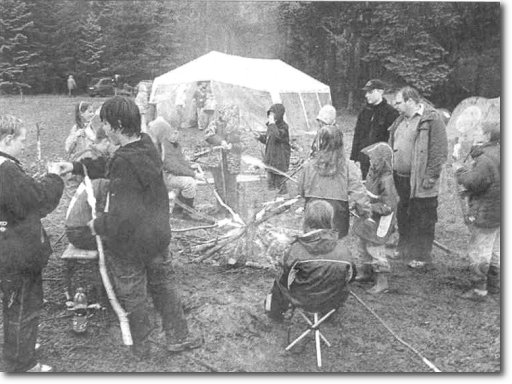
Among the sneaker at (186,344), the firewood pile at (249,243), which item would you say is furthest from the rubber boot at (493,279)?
the sneaker at (186,344)

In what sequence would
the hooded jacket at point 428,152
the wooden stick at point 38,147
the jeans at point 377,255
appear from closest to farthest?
the jeans at point 377,255 < the wooden stick at point 38,147 < the hooded jacket at point 428,152

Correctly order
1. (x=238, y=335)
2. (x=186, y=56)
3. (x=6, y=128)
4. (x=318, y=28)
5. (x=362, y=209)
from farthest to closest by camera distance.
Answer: (x=186, y=56) < (x=318, y=28) < (x=362, y=209) < (x=238, y=335) < (x=6, y=128)

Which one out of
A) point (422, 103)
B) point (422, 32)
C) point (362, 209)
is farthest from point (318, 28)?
point (362, 209)

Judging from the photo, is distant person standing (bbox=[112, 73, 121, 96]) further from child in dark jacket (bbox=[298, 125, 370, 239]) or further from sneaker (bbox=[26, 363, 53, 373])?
sneaker (bbox=[26, 363, 53, 373])

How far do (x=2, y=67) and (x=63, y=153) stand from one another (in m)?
0.97

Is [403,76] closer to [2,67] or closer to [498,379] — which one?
[498,379]

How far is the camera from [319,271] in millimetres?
3213

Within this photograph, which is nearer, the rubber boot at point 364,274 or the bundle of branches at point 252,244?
the rubber boot at point 364,274

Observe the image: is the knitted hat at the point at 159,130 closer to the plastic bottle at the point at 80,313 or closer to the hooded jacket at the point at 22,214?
the plastic bottle at the point at 80,313

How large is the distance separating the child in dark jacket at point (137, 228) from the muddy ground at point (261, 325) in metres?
0.26

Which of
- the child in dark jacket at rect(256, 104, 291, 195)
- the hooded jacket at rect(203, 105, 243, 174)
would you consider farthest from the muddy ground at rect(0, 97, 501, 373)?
the child in dark jacket at rect(256, 104, 291, 195)

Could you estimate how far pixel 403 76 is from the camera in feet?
14.8

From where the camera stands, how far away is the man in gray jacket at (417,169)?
4465 mm

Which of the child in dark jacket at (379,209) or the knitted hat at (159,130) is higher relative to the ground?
the knitted hat at (159,130)
